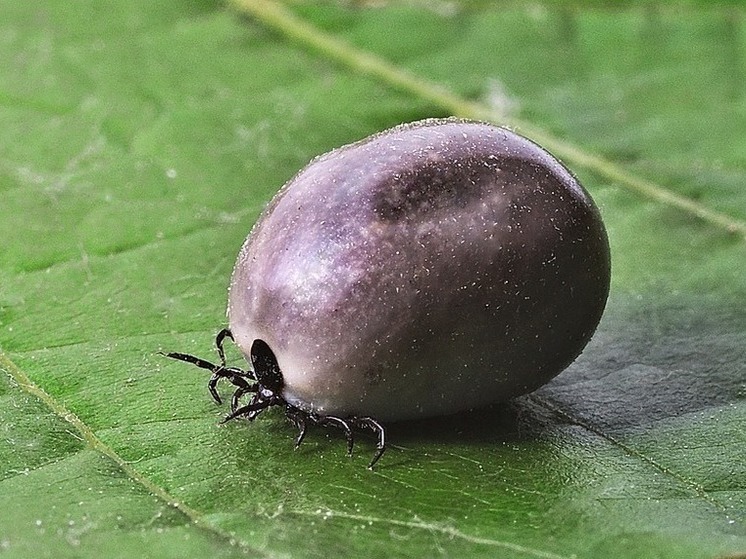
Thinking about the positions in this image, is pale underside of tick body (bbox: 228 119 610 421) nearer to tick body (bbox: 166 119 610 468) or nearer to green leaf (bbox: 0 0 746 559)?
tick body (bbox: 166 119 610 468)

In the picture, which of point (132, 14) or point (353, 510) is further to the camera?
point (132, 14)

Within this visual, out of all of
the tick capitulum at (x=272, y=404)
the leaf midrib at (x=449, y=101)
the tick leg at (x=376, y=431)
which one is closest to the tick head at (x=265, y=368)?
the tick capitulum at (x=272, y=404)

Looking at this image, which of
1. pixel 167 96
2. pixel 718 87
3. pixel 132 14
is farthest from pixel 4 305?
pixel 718 87

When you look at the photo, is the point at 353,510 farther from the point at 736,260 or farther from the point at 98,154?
the point at 98,154

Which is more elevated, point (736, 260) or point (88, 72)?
point (88, 72)

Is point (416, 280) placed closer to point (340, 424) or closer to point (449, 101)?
point (340, 424)

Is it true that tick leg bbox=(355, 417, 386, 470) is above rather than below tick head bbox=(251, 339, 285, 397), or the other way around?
below

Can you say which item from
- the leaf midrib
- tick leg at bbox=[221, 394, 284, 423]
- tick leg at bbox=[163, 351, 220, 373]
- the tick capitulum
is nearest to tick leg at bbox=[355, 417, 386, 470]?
the tick capitulum

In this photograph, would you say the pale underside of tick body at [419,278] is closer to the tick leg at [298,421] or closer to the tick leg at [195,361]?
the tick leg at [298,421]
